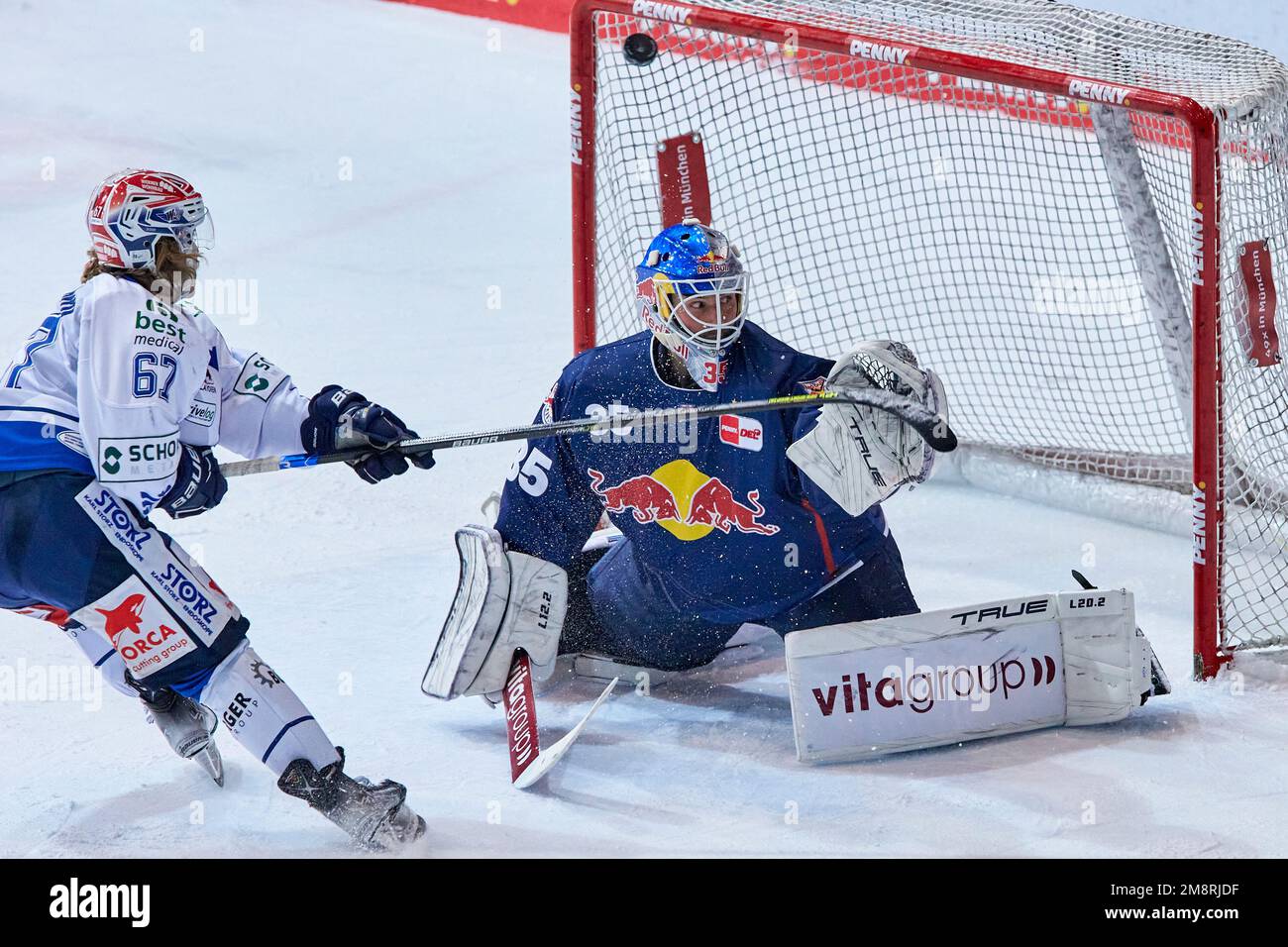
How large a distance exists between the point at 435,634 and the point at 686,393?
3.61 feet

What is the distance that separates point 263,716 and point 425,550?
171 centimetres

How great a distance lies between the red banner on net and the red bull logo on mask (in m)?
Answer: 6.43

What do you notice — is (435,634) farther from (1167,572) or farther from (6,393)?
(1167,572)

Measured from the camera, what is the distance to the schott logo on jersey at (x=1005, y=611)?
9.75 feet

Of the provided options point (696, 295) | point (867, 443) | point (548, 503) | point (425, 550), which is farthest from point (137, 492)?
point (425, 550)

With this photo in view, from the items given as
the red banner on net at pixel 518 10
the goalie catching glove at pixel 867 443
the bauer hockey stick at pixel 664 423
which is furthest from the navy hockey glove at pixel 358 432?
the red banner on net at pixel 518 10

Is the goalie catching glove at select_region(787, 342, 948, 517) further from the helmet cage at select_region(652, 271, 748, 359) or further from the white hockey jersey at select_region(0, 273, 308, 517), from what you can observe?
the white hockey jersey at select_region(0, 273, 308, 517)

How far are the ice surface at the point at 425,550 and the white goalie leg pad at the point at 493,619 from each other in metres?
0.11

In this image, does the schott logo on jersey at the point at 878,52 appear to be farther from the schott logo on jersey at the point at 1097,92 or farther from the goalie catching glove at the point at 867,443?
the goalie catching glove at the point at 867,443

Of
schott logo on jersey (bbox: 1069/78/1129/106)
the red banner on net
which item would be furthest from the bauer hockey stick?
the red banner on net

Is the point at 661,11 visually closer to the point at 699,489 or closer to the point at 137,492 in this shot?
the point at 699,489

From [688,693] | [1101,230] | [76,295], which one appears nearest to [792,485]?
[688,693]

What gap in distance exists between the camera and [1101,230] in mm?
5547

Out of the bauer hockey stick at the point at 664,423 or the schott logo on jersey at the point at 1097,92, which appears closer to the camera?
the bauer hockey stick at the point at 664,423
